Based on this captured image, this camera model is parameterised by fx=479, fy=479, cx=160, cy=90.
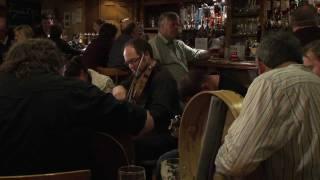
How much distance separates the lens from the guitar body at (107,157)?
1982mm

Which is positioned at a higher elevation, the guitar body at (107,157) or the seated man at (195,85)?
the seated man at (195,85)

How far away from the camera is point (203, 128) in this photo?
1.48 meters

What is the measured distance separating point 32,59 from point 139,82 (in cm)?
121

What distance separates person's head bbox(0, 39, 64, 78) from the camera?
1849mm

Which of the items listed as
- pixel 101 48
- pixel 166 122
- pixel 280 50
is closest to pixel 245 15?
pixel 101 48

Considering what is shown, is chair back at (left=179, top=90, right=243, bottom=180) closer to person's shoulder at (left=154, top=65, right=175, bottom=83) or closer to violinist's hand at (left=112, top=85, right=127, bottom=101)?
person's shoulder at (left=154, top=65, right=175, bottom=83)

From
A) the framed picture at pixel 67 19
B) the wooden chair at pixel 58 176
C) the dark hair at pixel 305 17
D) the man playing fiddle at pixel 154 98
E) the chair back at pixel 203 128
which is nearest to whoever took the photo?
the chair back at pixel 203 128

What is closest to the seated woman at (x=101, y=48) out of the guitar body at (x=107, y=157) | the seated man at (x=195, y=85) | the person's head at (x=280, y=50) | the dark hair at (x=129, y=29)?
the dark hair at (x=129, y=29)

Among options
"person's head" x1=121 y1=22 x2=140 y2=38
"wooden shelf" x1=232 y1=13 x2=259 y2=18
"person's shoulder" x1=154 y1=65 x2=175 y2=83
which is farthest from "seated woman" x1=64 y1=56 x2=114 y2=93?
"wooden shelf" x1=232 y1=13 x2=259 y2=18

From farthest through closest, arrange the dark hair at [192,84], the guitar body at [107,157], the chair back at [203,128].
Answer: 1. the dark hair at [192,84]
2. the guitar body at [107,157]
3. the chair back at [203,128]

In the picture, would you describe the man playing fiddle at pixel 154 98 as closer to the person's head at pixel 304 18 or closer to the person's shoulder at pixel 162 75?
the person's shoulder at pixel 162 75

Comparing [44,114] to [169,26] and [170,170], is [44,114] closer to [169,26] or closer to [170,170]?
[170,170]

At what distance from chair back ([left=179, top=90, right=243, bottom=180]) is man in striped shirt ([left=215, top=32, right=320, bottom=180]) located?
0.07m

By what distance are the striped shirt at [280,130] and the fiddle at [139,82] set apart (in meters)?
1.44
